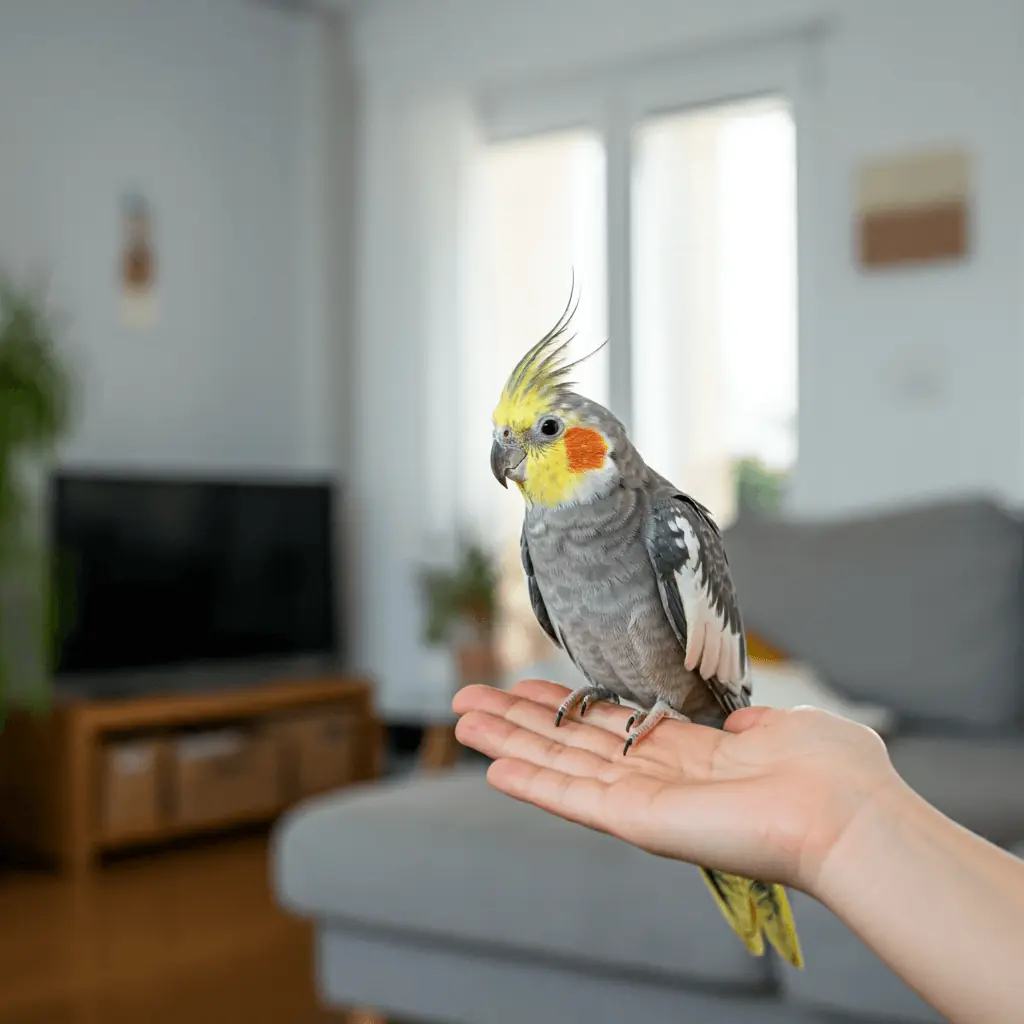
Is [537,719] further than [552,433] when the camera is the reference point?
Yes

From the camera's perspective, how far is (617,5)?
15.0 ft

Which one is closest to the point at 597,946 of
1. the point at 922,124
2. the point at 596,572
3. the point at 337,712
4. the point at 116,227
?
the point at 596,572

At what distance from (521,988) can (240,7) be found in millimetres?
4100

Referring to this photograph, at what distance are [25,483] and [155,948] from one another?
1705mm

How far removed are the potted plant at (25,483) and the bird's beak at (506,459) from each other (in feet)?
9.32

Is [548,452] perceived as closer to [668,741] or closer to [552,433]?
[552,433]

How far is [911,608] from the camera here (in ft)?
8.70

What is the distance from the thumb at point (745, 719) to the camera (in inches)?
34.5

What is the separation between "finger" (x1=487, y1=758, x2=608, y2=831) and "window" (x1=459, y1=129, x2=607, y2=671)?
377 centimetres

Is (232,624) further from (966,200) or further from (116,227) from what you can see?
(966,200)

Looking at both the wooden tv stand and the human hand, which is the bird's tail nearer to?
the human hand

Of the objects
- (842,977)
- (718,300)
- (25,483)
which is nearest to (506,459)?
(842,977)

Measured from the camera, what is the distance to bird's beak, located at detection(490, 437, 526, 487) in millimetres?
740

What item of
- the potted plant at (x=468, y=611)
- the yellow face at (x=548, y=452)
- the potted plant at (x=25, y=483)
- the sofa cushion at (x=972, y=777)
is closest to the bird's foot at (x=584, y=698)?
the yellow face at (x=548, y=452)
